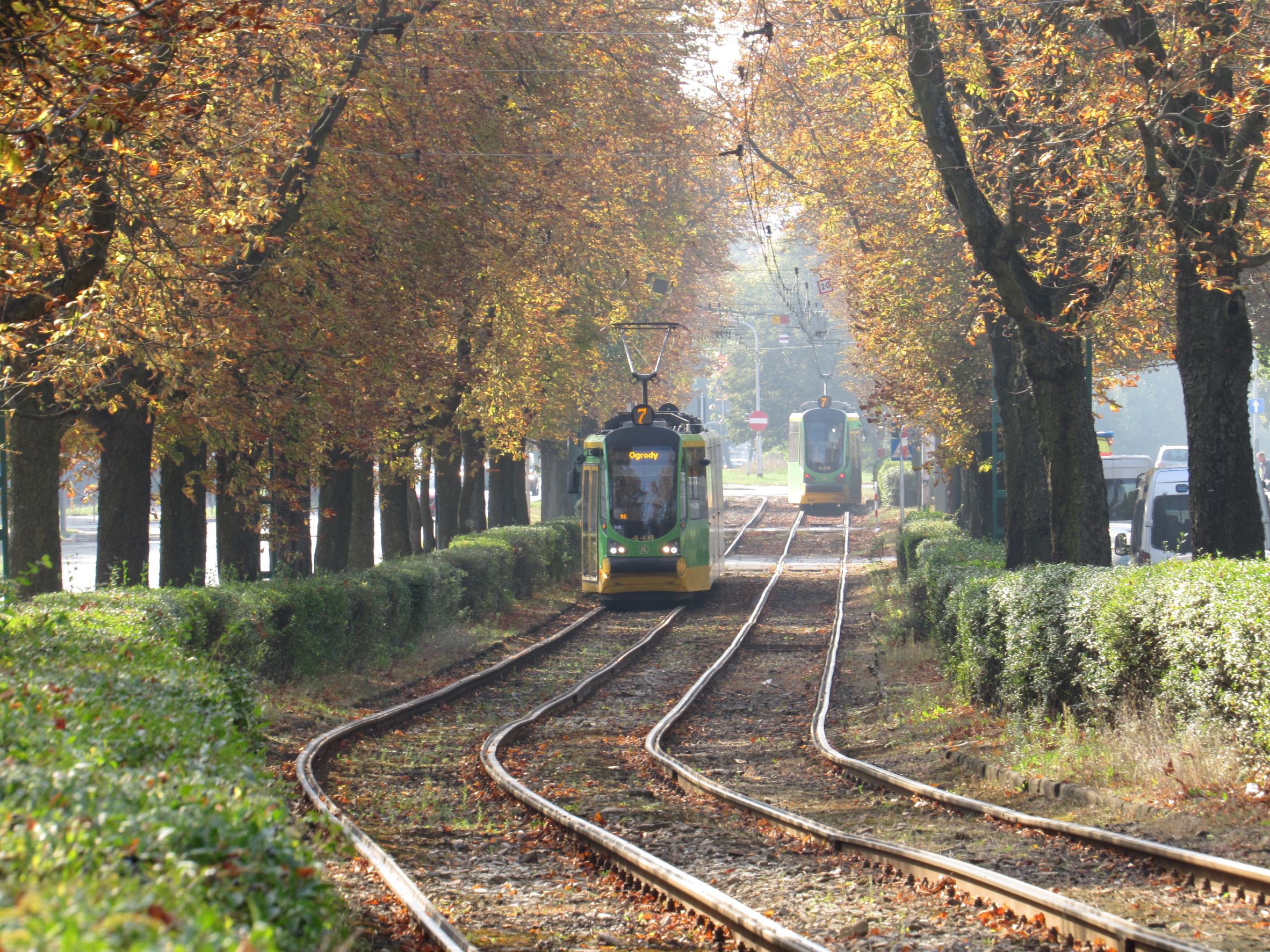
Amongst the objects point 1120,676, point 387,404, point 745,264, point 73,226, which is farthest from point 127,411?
point 745,264

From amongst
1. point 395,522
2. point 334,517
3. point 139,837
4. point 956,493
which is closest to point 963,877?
point 139,837

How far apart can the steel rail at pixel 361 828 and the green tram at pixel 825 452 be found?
30.5 meters

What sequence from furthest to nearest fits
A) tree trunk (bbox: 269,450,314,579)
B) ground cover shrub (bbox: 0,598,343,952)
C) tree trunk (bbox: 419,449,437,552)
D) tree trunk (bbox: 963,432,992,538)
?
1. tree trunk (bbox: 419,449,437,552)
2. tree trunk (bbox: 963,432,992,538)
3. tree trunk (bbox: 269,450,314,579)
4. ground cover shrub (bbox: 0,598,343,952)

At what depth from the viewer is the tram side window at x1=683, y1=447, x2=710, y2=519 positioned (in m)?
Answer: 25.2

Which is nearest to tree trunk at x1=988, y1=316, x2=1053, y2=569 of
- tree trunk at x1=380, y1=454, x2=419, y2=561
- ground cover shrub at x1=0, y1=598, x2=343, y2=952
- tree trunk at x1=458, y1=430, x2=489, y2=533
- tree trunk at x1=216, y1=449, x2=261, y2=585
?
tree trunk at x1=216, y1=449, x2=261, y2=585

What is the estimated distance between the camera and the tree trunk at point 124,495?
15.8 meters

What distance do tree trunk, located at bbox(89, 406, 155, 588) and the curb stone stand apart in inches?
376

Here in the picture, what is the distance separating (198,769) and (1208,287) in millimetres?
10687

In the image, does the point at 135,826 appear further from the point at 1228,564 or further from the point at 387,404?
the point at 387,404

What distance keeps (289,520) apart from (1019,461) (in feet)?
35.2

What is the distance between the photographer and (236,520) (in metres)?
20.2

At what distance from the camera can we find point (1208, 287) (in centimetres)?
1231

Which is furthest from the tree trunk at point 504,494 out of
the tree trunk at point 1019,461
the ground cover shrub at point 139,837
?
the ground cover shrub at point 139,837

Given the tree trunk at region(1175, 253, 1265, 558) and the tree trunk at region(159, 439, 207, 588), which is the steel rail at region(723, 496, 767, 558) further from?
the tree trunk at region(1175, 253, 1265, 558)
